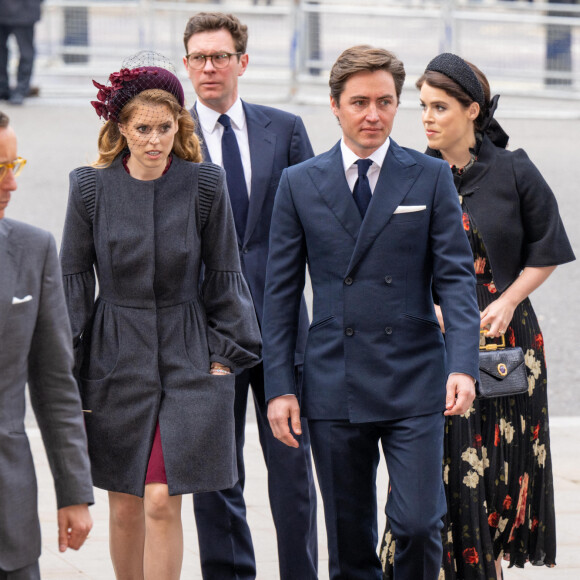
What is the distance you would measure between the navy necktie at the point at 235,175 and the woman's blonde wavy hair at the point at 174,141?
58 cm

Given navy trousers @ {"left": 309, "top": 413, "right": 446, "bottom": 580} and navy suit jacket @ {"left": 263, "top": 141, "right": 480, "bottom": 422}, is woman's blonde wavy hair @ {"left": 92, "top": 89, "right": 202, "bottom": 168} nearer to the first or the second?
navy suit jacket @ {"left": 263, "top": 141, "right": 480, "bottom": 422}

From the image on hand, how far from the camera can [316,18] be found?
17.2 meters

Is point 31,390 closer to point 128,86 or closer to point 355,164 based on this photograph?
point 128,86

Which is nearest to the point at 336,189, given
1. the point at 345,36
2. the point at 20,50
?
the point at 20,50

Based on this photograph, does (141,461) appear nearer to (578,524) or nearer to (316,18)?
(578,524)

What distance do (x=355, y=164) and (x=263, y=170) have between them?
0.81m

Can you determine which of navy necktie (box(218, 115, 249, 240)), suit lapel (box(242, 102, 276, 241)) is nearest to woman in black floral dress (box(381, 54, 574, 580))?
suit lapel (box(242, 102, 276, 241))

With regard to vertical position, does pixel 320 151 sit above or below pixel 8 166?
below

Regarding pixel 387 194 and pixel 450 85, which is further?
pixel 450 85

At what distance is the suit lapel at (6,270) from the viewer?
126 inches

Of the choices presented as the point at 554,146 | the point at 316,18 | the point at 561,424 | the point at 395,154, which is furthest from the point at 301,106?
the point at 395,154

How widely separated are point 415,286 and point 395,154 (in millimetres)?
432

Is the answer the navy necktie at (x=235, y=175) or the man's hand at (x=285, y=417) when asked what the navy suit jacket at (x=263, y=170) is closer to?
the navy necktie at (x=235, y=175)

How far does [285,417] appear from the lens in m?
4.38
